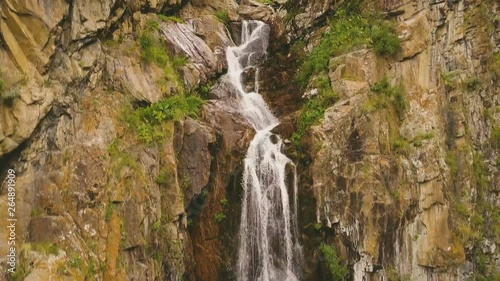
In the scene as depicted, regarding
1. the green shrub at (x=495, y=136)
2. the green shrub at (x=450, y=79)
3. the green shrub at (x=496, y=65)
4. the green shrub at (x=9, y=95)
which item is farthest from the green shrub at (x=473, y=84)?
the green shrub at (x=9, y=95)

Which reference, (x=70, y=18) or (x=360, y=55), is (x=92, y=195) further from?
(x=360, y=55)

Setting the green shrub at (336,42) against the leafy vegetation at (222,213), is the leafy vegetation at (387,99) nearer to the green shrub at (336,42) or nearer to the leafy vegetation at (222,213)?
the green shrub at (336,42)

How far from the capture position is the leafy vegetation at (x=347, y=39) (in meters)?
18.2

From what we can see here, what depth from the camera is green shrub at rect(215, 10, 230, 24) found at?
83.2ft

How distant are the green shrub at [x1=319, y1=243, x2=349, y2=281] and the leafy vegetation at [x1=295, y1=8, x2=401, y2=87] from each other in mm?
7110

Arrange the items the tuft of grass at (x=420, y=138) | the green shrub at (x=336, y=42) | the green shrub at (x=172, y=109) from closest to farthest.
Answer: the green shrub at (x=172, y=109), the tuft of grass at (x=420, y=138), the green shrub at (x=336, y=42)

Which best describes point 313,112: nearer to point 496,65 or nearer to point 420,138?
point 420,138

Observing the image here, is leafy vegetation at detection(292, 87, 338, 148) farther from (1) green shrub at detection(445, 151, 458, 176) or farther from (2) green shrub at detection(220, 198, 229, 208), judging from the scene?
(1) green shrub at detection(445, 151, 458, 176)

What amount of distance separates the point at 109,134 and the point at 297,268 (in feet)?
25.1

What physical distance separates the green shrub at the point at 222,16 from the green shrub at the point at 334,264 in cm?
1411

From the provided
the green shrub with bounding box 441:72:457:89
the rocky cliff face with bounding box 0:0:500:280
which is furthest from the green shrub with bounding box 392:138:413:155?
the green shrub with bounding box 441:72:457:89

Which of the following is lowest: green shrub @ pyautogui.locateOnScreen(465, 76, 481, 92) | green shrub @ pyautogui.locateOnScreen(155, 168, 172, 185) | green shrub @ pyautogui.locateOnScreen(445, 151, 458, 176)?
green shrub @ pyautogui.locateOnScreen(155, 168, 172, 185)

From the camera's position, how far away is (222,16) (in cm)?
2558

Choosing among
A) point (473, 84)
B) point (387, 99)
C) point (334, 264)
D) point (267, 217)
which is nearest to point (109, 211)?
point (267, 217)
